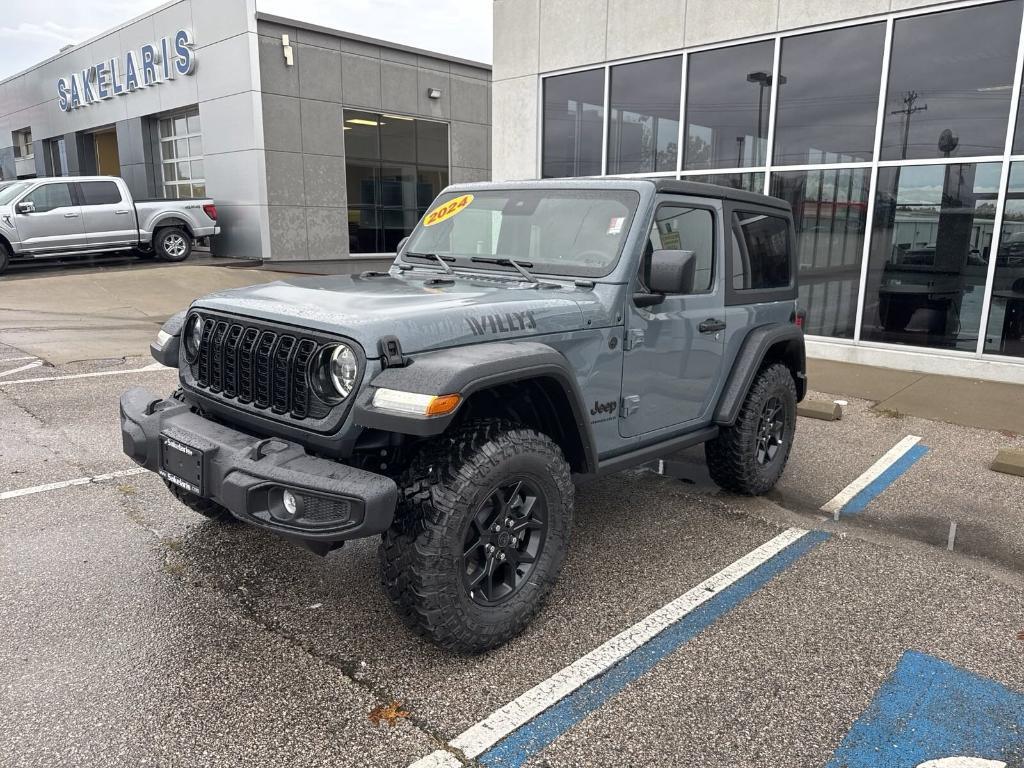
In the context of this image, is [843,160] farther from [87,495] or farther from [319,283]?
[87,495]

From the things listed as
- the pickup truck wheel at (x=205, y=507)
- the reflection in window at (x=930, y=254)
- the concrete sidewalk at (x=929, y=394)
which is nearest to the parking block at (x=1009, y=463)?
the concrete sidewalk at (x=929, y=394)

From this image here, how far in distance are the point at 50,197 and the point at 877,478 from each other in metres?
15.5

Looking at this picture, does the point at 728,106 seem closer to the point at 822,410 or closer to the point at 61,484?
the point at 822,410

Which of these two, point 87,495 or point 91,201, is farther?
point 91,201

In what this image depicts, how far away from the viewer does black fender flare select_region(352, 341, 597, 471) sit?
2.59 m

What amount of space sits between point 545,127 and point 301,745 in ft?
35.2

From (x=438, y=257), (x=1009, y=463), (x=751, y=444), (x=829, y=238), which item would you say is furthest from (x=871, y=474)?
(x=829, y=238)

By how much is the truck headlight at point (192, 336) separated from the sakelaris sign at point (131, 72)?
17.8 meters

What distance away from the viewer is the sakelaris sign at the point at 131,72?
732 inches

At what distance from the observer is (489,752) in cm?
247

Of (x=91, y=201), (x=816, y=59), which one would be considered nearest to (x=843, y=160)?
(x=816, y=59)

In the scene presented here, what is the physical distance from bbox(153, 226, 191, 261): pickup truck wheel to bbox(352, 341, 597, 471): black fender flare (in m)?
15.5

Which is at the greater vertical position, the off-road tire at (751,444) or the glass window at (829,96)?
the glass window at (829,96)

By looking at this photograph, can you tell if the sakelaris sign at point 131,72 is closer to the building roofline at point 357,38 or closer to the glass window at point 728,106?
the building roofline at point 357,38
